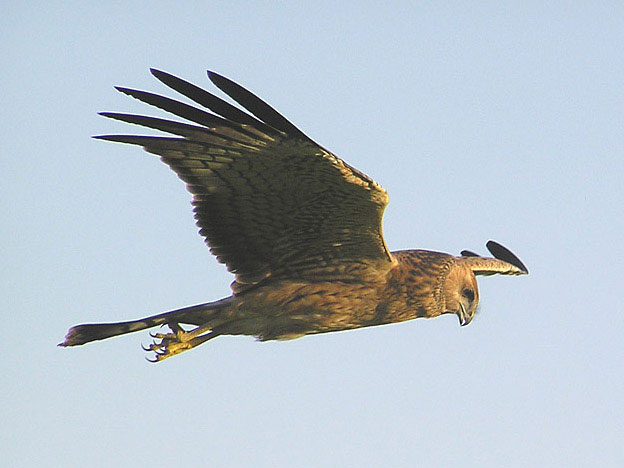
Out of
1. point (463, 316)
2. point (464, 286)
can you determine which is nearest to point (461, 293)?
point (464, 286)

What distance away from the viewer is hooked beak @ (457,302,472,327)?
9.76m

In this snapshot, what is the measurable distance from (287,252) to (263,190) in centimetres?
84

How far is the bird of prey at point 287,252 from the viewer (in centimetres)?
796

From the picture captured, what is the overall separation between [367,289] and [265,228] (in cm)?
107

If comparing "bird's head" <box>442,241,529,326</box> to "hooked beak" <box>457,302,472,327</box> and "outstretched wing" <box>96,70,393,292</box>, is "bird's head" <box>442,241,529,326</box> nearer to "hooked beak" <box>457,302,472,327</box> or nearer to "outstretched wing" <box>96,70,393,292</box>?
"hooked beak" <box>457,302,472,327</box>

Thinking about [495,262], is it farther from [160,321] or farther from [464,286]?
[160,321]

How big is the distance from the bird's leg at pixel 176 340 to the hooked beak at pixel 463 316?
7.93 feet

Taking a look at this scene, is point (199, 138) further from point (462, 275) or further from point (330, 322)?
point (462, 275)

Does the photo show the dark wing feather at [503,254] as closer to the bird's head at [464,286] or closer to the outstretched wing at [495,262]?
the outstretched wing at [495,262]

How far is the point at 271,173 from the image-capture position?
8133 mm

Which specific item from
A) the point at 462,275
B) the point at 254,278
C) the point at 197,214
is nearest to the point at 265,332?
the point at 254,278

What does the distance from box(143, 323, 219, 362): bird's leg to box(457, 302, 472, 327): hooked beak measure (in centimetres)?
242

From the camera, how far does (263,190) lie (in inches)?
331

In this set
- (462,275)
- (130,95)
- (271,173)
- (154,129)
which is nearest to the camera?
(130,95)
